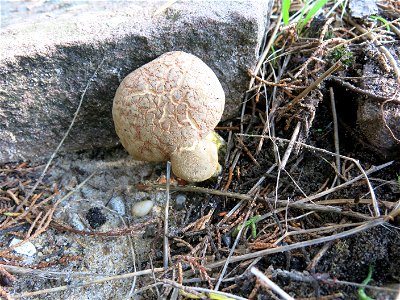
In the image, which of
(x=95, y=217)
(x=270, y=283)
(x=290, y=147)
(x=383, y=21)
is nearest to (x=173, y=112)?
(x=290, y=147)

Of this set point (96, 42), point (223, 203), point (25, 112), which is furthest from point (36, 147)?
point (223, 203)

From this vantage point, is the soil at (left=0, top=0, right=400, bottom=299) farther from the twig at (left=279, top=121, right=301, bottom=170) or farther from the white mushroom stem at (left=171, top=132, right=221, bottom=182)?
the white mushroom stem at (left=171, top=132, right=221, bottom=182)

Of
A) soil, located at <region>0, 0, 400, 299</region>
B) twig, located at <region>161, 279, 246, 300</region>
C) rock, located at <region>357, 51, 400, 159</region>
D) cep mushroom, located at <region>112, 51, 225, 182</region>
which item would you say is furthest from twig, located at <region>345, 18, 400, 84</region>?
twig, located at <region>161, 279, 246, 300</region>

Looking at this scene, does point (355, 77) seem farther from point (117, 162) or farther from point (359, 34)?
point (117, 162)

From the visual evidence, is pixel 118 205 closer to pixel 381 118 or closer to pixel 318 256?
pixel 318 256

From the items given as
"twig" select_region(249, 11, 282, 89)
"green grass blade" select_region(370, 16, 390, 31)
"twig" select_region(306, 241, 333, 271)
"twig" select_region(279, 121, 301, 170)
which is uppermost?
"green grass blade" select_region(370, 16, 390, 31)

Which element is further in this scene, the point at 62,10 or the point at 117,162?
the point at 62,10
